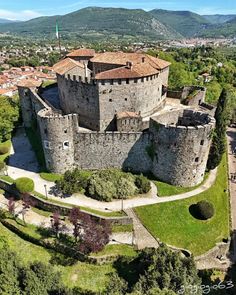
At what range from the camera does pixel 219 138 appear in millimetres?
42062

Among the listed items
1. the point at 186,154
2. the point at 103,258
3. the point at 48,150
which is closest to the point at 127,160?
the point at 186,154

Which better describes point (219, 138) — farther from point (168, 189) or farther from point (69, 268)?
point (69, 268)

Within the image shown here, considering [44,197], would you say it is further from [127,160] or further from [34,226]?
[127,160]

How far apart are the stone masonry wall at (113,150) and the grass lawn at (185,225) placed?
7.36 metres

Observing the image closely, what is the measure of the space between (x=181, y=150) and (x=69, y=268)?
63.4ft

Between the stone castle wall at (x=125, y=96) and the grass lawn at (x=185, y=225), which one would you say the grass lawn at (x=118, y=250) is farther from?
the stone castle wall at (x=125, y=96)

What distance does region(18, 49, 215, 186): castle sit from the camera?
38250mm

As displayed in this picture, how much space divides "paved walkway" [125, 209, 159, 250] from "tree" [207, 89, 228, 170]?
1485 cm

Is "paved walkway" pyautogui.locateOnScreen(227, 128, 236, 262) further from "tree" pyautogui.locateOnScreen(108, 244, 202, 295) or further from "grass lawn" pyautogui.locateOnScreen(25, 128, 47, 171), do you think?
"grass lawn" pyautogui.locateOnScreen(25, 128, 47, 171)

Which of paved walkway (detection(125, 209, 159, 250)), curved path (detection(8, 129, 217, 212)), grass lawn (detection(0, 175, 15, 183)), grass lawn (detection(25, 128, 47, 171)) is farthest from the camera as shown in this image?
grass lawn (detection(25, 128, 47, 171))

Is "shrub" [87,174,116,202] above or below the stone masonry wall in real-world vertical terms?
below

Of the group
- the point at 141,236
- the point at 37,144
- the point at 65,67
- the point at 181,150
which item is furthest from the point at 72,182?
the point at 65,67

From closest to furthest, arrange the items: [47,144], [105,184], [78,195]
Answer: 1. [105,184]
2. [78,195]
3. [47,144]

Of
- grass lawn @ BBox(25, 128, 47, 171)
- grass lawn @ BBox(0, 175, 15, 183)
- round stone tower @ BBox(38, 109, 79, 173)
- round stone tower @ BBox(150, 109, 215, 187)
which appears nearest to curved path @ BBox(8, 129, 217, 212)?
grass lawn @ BBox(0, 175, 15, 183)
